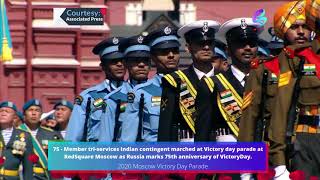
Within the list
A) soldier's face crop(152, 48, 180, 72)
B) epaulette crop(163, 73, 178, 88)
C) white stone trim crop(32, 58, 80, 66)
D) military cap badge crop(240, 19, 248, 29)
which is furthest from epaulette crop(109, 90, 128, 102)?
white stone trim crop(32, 58, 80, 66)

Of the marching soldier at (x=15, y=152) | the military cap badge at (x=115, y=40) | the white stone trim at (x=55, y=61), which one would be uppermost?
the military cap badge at (x=115, y=40)

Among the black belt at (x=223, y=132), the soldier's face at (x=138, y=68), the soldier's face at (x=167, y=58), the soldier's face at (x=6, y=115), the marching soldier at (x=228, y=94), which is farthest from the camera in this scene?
the soldier's face at (x=6, y=115)

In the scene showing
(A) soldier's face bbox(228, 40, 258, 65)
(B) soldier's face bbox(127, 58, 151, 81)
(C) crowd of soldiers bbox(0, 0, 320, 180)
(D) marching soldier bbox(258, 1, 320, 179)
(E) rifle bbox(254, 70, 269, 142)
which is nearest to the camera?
(D) marching soldier bbox(258, 1, 320, 179)

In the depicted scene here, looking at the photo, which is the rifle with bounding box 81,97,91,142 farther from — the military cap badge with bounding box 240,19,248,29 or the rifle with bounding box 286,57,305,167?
the rifle with bounding box 286,57,305,167

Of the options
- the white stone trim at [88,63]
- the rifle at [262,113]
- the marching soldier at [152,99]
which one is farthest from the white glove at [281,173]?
the white stone trim at [88,63]

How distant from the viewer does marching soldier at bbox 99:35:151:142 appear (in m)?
14.6

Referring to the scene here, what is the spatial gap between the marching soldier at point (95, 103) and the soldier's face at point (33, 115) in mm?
3308

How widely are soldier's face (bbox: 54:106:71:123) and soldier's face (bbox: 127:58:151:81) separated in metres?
4.32

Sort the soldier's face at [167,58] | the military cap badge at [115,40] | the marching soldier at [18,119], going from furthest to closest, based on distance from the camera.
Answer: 1. the marching soldier at [18,119]
2. the military cap badge at [115,40]
3. the soldier's face at [167,58]

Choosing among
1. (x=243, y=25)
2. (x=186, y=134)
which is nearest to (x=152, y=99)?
(x=186, y=134)

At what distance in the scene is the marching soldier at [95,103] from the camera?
15.4 meters

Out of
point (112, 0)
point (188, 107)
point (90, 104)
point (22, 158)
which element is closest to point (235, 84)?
point (188, 107)

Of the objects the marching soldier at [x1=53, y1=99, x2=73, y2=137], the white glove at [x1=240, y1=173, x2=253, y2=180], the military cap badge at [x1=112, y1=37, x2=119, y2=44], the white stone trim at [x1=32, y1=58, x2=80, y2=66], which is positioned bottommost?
the white stone trim at [x1=32, y1=58, x2=80, y2=66]

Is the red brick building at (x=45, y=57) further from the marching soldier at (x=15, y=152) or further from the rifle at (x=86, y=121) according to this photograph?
the rifle at (x=86, y=121)
